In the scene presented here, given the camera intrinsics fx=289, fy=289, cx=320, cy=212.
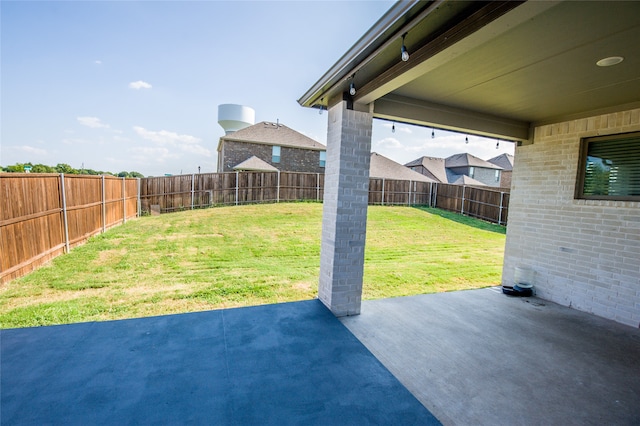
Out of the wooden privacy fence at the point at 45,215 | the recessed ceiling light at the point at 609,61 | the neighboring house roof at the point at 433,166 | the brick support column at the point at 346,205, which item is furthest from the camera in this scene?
the neighboring house roof at the point at 433,166

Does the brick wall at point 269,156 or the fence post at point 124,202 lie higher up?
the brick wall at point 269,156

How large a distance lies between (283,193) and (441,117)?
40.7 feet

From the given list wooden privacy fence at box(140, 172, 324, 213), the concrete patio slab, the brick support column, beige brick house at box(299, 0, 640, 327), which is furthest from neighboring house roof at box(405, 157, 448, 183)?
the brick support column

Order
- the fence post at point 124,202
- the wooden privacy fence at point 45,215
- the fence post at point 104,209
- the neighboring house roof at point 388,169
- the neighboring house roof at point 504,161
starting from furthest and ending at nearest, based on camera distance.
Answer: the neighboring house roof at point 504,161 → the neighboring house roof at point 388,169 → the fence post at point 124,202 → the fence post at point 104,209 → the wooden privacy fence at point 45,215

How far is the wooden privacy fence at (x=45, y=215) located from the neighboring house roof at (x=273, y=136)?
1017cm

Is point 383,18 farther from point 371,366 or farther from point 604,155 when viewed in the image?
point 604,155

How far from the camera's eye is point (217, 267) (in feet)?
20.6

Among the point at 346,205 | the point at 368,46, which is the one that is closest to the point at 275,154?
the point at 346,205

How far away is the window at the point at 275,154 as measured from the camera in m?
19.1

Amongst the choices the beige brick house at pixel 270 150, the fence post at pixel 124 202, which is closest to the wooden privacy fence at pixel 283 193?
the fence post at pixel 124 202

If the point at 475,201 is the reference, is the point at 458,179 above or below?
above

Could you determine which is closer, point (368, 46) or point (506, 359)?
point (368, 46)

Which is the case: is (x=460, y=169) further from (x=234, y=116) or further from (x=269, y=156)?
(x=234, y=116)

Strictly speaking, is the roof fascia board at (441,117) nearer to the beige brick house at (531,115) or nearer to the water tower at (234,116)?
the beige brick house at (531,115)
